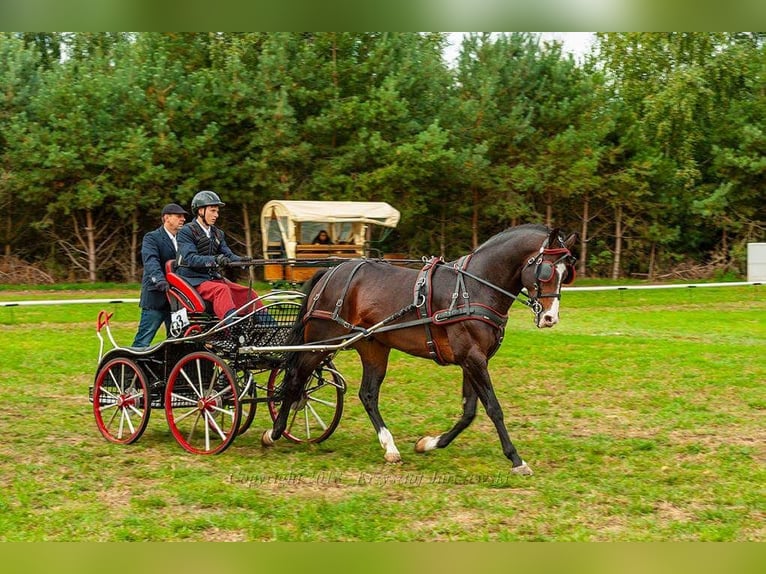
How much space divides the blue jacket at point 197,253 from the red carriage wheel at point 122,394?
0.88 m

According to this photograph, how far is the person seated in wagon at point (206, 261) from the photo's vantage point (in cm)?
735

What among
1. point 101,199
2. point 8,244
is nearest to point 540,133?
point 101,199

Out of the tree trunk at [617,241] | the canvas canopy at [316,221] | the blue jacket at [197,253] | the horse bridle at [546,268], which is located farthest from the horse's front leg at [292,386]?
→ the tree trunk at [617,241]

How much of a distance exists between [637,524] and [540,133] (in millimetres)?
22955

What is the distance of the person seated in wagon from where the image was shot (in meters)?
7.35

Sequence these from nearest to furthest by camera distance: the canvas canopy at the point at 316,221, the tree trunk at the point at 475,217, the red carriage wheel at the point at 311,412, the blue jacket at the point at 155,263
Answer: the red carriage wheel at the point at 311,412
the blue jacket at the point at 155,263
the canvas canopy at the point at 316,221
the tree trunk at the point at 475,217

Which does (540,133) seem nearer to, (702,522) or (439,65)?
(439,65)

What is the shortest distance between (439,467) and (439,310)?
120 cm

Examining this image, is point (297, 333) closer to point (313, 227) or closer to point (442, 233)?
point (313, 227)

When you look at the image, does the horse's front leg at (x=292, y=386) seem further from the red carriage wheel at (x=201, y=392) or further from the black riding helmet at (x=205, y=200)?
the black riding helmet at (x=205, y=200)

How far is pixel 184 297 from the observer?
7.46 metres

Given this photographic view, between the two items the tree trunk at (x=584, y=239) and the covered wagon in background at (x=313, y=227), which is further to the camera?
the tree trunk at (x=584, y=239)

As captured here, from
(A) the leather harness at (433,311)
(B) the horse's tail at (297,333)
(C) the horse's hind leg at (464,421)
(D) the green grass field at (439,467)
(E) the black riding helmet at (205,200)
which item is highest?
(E) the black riding helmet at (205,200)

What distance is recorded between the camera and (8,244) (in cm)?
2586
